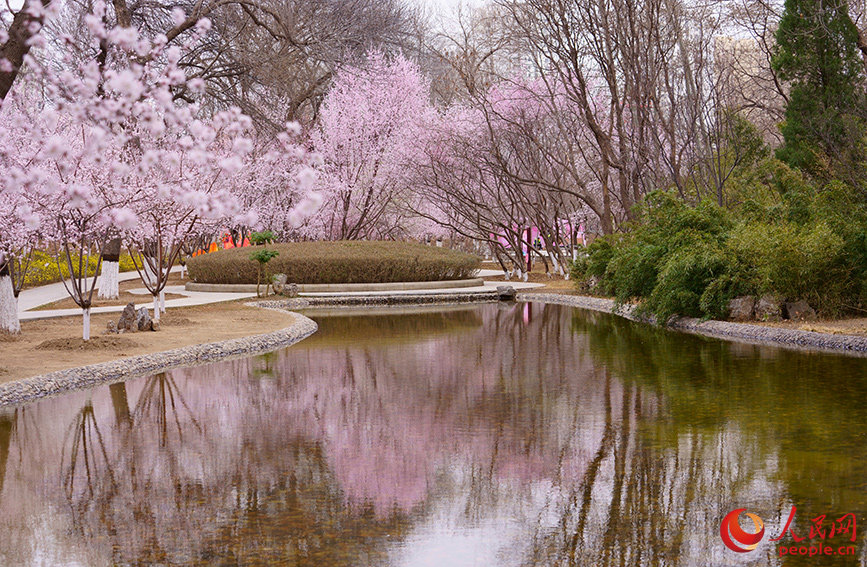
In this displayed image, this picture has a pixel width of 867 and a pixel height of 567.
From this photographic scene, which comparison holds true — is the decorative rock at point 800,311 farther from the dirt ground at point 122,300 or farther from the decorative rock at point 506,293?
the dirt ground at point 122,300

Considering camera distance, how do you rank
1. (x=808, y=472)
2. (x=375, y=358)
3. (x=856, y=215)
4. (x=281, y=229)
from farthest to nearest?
(x=281, y=229) → (x=856, y=215) → (x=375, y=358) → (x=808, y=472)

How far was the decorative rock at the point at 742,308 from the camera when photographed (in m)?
14.2

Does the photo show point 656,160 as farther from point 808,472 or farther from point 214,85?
point 808,472

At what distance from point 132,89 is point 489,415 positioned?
13.5 ft

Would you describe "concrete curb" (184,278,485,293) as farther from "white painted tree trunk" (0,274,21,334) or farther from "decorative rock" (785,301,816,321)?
"decorative rock" (785,301,816,321)

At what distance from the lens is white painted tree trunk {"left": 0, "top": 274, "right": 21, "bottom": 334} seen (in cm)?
1309

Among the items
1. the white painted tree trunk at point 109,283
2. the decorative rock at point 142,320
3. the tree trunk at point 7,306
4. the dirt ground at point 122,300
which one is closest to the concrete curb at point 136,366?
the decorative rock at point 142,320

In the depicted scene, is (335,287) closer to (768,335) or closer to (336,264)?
(336,264)

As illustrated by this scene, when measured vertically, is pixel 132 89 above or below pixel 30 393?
above

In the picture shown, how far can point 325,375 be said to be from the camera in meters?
10.3

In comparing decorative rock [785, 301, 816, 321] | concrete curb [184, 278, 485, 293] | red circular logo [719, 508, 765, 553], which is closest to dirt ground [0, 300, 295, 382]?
concrete curb [184, 278, 485, 293]

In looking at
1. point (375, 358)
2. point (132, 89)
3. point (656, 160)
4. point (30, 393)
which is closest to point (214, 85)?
point (656, 160)

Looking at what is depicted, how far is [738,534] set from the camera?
15.0 ft

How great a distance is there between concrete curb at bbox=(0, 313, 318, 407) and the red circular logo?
7288 mm
